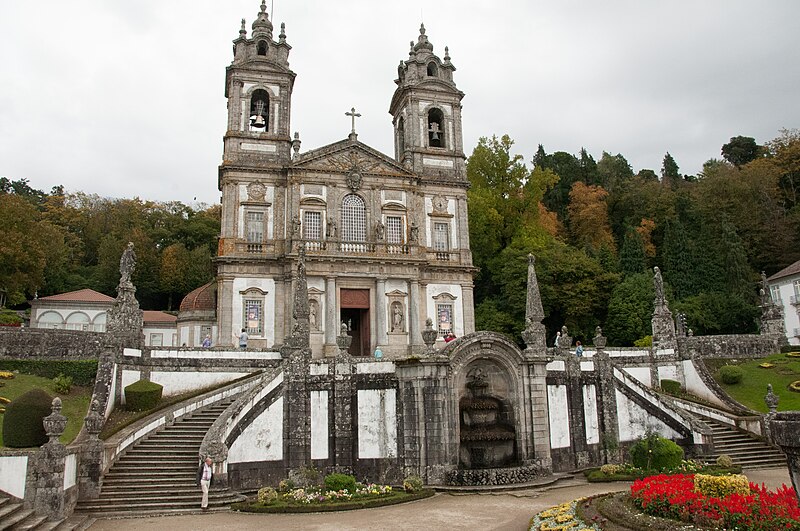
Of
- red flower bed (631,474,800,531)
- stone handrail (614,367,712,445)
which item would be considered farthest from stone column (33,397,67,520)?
stone handrail (614,367,712,445)

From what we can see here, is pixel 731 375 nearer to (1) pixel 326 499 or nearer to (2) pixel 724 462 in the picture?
(2) pixel 724 462

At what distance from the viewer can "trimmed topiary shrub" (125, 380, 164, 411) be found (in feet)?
73.9

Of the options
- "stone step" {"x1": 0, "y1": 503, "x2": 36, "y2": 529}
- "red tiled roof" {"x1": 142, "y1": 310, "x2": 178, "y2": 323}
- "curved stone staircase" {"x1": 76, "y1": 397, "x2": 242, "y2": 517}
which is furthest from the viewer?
"red tiled roof" {"x1": 142, "y1": 310, "x2": 178, "y2": 323}

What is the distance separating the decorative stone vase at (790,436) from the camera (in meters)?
8.27

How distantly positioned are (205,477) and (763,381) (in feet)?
86.7

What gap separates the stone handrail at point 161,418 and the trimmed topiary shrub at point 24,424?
229cm

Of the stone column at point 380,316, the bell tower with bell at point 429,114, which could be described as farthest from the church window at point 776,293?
the stone column at point 380,316

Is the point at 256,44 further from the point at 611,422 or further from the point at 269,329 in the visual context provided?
the point at 611,422

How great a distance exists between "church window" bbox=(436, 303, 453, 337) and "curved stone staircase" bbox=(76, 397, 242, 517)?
1708 cm

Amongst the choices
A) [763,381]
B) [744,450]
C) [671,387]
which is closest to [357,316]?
[671,387]

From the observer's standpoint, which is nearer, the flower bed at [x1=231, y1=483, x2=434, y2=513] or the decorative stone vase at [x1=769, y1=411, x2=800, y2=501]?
the decorative stone vase at [x1=769, y1=411, x2=800, y2=501]

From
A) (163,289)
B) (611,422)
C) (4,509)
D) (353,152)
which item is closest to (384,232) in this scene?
(353,152)

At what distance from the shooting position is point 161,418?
21.4 meters

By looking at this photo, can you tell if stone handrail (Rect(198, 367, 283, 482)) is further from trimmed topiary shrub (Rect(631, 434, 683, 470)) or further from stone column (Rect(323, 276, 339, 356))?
trimmed topiary shrub (Rect(631, 434, 683, 470))
